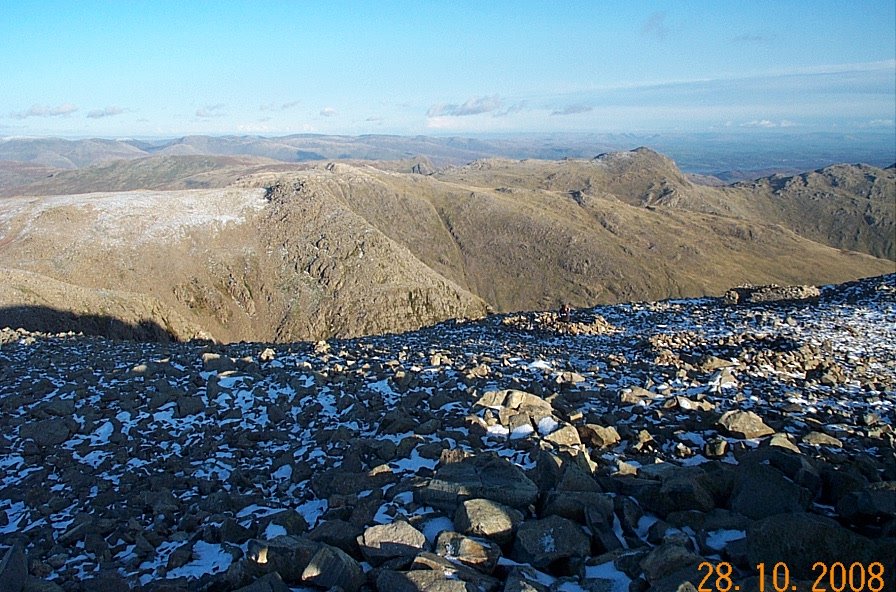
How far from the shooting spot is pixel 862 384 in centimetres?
1270

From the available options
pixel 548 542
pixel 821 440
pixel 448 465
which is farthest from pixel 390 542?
pixel 821 440

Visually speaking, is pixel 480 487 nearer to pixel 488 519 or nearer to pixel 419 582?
pixel 488 519

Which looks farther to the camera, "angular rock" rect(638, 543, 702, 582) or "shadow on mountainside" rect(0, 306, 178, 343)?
"shadow on mountainside" rect(0, 306, 178, 343)

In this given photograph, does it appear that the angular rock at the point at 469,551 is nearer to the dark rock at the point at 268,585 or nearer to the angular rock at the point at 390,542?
the angular rock at the point at 390,542

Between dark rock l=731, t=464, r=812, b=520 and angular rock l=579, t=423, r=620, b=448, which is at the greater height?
dark rock l=731, t=464, r=812, b=520

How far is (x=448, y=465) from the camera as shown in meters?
7.68

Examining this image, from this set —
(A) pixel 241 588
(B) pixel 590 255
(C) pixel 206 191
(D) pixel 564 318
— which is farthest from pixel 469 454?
(B) pixel 590 255

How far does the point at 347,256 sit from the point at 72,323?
3351 centimetres

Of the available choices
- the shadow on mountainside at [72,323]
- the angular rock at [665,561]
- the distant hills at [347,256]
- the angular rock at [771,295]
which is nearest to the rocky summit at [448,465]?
the angular rock at [665,561]

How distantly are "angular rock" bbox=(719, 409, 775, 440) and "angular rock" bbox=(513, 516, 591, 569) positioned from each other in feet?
16.3

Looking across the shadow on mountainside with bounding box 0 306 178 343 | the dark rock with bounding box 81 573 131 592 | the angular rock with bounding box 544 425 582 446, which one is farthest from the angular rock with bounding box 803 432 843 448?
the shadow on mountainside with bounding box 0 306 178 343

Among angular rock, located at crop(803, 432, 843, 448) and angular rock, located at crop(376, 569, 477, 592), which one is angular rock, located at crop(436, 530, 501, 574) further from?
angular rock, located at crop(803, 432, 843, 448)

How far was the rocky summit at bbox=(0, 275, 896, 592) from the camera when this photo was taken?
5.38 m

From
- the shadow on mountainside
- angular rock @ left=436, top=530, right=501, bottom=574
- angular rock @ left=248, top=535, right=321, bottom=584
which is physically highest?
angular rock @ left=436, top=530, right=501, bottom=574
